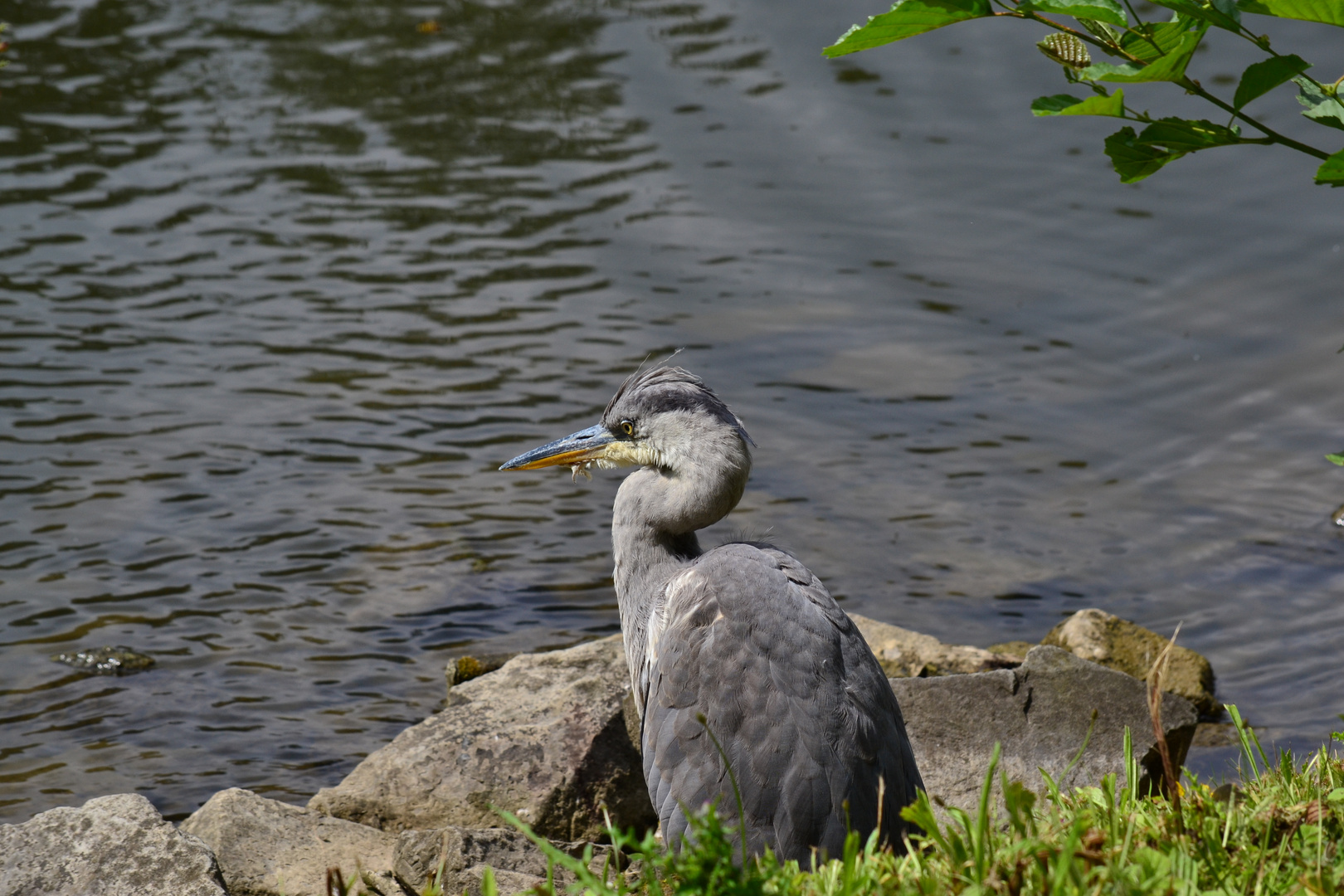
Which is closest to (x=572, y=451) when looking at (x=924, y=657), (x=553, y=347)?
(x=924, y=657)

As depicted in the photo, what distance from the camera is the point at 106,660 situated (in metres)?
5.80

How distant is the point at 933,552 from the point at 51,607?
15.2 ft

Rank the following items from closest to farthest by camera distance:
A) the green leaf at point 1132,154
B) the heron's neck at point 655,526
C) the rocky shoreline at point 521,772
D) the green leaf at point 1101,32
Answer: the green leaf at point 1101,32 < the green leaf at point 1132,154 < the rocky shoreline at point 521,772 < the heron's neck at point 655,526

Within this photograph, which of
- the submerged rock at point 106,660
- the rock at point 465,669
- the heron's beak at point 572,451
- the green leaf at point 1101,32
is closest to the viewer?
the green leaf at point 1101,32

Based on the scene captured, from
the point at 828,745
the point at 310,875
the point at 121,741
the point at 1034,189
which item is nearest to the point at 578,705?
the point at 310,875

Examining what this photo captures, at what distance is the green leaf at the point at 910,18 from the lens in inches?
93.4

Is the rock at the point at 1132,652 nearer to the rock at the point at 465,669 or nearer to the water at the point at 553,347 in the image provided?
the water at the point at 553,347

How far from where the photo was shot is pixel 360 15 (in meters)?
14.3

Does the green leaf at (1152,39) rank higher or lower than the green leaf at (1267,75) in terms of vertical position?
higher

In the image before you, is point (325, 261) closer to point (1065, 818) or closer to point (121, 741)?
point (121, 741)

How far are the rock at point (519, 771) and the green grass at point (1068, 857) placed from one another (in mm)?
1979

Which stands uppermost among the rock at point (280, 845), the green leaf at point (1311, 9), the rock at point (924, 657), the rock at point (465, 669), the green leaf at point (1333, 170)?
the green leaf at point (1311, 9)

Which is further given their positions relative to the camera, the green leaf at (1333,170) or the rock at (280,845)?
the rock at (280,845)

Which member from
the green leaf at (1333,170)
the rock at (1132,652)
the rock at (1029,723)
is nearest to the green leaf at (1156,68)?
the green leaf at (1333,170)
